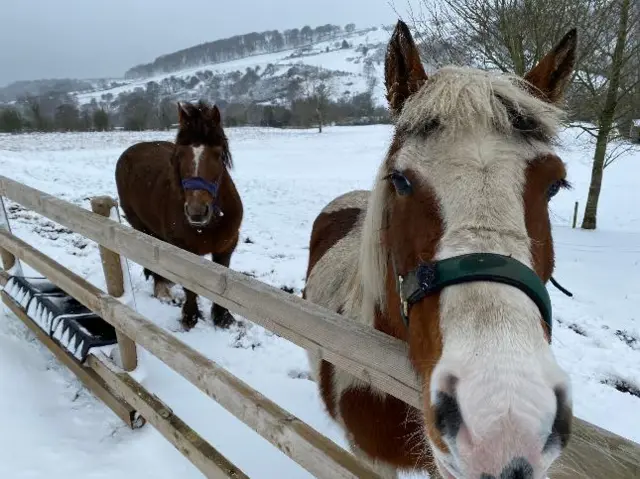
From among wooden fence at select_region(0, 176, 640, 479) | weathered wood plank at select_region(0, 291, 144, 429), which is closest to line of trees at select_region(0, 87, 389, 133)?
weathered wood plank at select_region(0, 291, 144, 429)

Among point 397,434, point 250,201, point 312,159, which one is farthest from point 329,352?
point 312,159

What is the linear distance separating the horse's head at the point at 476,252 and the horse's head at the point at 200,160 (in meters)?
3.28

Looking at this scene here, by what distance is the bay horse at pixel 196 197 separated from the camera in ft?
15.5

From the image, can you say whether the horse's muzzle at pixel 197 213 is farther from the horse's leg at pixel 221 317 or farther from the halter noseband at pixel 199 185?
the horse's leg at pixel 221 317

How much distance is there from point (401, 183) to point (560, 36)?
8595 millimetres

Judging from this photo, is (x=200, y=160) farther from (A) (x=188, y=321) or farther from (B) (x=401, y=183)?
(B) (x=401, y=183)

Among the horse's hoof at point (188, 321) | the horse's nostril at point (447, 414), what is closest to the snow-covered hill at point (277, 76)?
the horse's hoof at point (188, 321)

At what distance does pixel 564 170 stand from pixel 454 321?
2.47 feet

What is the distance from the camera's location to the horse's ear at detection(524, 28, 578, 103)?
1.65 m

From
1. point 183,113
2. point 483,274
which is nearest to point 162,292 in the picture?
point 183,113

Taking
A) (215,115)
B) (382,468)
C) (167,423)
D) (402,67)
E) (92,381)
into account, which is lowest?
(92,381)

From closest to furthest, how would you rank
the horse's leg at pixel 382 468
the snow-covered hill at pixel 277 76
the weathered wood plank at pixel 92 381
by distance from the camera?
the horse's leg at pixel 382 468
the weathered wood plank at pixel 92 381
the snow-covered hill at pixel 277 76

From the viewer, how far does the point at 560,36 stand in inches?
315

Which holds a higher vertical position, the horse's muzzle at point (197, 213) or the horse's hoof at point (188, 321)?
the horse's muzzle at point (197, 213)
